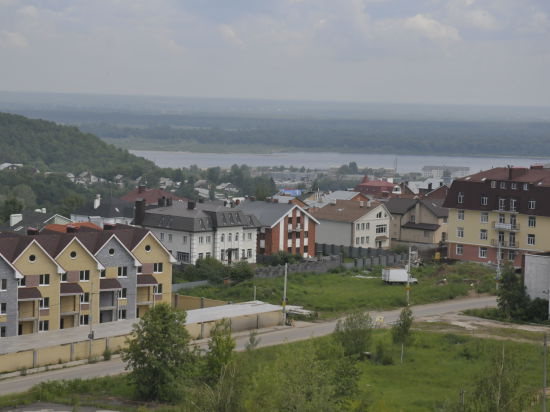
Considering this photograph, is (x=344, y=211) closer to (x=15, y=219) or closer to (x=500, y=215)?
(x=500, y=215)

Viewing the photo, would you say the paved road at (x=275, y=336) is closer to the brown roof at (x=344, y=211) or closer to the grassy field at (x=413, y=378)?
the grassy field at (x=413, y=378)

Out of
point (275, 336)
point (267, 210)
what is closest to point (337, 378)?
point (275, 336)

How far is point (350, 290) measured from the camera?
46.7 meters

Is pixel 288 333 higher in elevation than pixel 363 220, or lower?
lower

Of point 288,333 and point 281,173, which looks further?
point 281,173

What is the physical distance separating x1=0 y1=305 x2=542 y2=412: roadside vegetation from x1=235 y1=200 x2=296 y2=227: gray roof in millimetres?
17225

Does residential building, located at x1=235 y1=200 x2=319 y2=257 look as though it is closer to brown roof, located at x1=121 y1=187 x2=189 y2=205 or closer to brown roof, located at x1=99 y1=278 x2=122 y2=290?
brown roof, located at x1=121 y1=187 x2=189 y2=205

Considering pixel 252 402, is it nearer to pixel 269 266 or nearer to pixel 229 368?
pixel 229 368

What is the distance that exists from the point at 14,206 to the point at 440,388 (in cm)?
3970

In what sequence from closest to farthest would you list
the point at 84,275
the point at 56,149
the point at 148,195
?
the point at 84,275
the point at 148,195
the point at 56,149

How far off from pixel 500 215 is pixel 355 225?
24.9 ft

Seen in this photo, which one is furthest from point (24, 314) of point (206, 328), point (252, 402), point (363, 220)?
point (363, 220)

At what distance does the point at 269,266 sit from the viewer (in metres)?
51.4

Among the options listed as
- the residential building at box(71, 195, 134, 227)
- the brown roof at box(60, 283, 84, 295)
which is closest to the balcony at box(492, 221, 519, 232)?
the residential building at box(71, 195, 134, 227)
